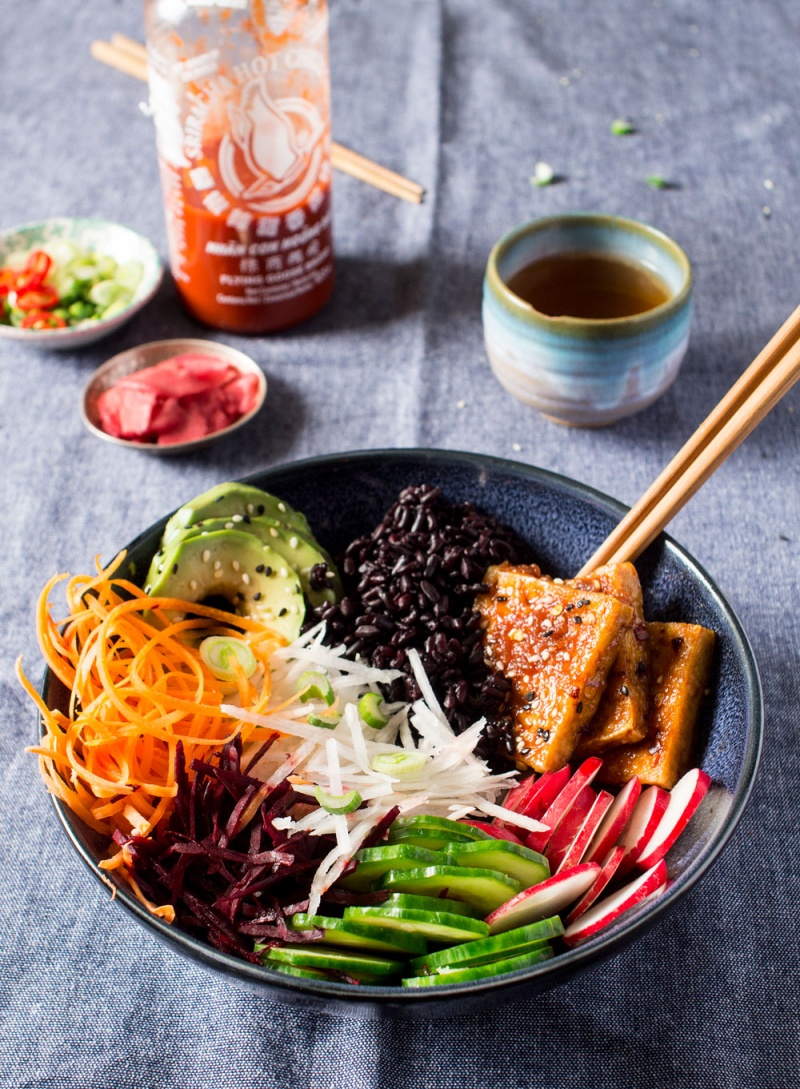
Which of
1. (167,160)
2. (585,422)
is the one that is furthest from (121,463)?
(585,422)

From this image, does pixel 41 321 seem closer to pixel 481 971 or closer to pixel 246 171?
pixel 246 171

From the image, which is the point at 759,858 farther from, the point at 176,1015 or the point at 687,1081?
the point at 176,1015

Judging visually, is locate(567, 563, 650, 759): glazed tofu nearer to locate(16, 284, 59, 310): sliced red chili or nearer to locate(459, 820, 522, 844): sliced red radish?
locate(459, 820, 522, 844): sliced red radish

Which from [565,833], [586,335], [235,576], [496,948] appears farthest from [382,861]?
[586,335]

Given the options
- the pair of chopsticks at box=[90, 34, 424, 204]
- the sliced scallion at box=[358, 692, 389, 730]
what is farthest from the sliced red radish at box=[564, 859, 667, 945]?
the pair of chopsticks at box=[90, 34, 424, 204]

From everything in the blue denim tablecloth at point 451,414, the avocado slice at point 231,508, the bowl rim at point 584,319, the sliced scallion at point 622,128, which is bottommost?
the blue denim tablecloth at point 451,414

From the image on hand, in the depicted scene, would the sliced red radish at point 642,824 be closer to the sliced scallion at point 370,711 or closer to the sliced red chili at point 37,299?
the sliced scallion at point 370,711

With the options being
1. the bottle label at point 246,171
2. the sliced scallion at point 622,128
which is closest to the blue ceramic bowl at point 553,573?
the bottle label at point 246,171

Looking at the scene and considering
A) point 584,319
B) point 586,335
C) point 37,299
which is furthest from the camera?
point 37,299
